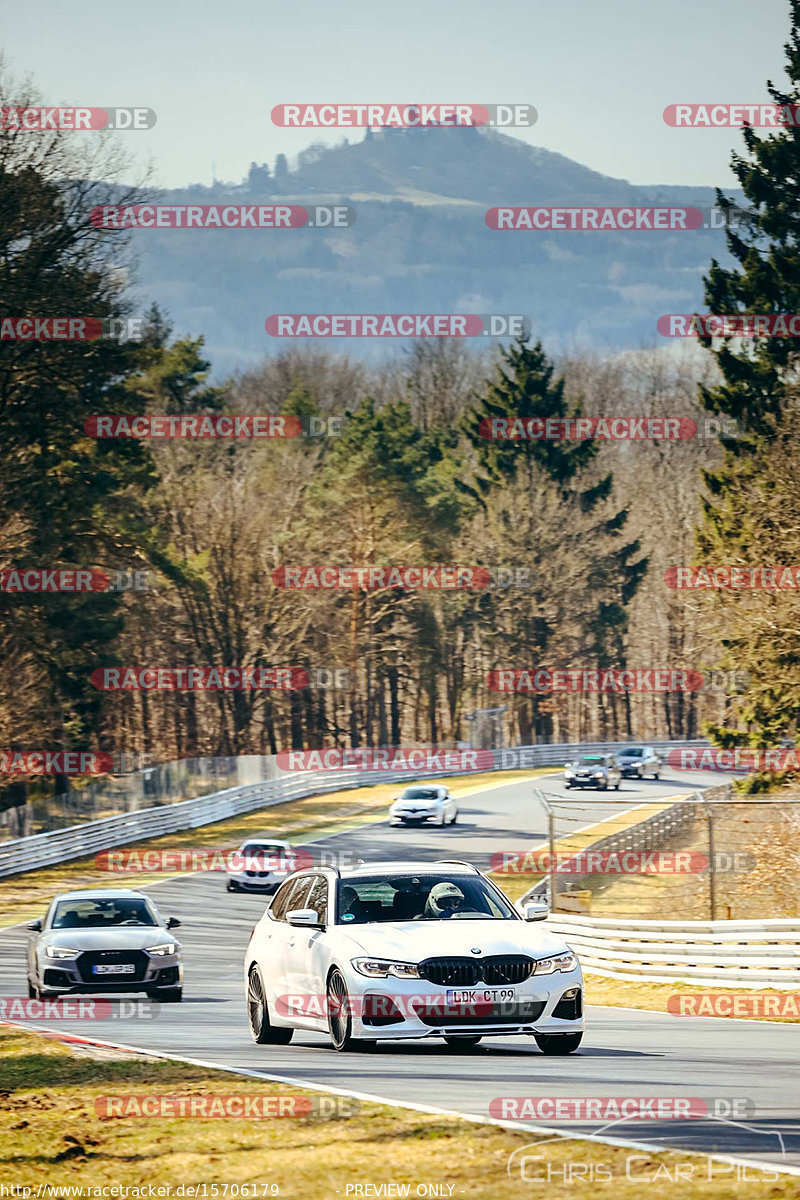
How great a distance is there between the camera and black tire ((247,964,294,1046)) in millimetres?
13352

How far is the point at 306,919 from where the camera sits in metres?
12.5

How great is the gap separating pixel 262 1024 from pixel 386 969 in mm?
2277

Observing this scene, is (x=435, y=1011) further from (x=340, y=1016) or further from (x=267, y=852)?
(x=267, y=852)

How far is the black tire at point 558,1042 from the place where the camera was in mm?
11969

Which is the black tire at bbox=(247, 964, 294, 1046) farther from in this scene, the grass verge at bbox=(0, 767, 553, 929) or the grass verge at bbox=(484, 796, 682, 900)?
the grass verge at bbox=(484, 796, 682, 900)

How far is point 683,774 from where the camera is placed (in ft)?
236

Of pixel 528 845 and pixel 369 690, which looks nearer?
pixel 528 845

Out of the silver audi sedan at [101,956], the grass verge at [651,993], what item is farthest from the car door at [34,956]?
the grass verge at [651,993]

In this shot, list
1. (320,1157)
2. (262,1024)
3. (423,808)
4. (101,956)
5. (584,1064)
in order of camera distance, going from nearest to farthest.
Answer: (320,1157) < (584,1064) < (262,1024) < (101,956) < (423,808)

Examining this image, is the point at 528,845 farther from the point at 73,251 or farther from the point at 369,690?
the point at 369,690

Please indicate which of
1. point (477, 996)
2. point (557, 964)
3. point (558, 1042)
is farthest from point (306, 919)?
point (558, 1042)

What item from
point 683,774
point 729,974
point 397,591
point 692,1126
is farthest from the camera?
point 397,591

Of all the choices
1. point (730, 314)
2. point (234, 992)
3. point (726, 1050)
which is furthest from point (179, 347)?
point (726, 1050)

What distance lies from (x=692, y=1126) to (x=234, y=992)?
1440 cm
